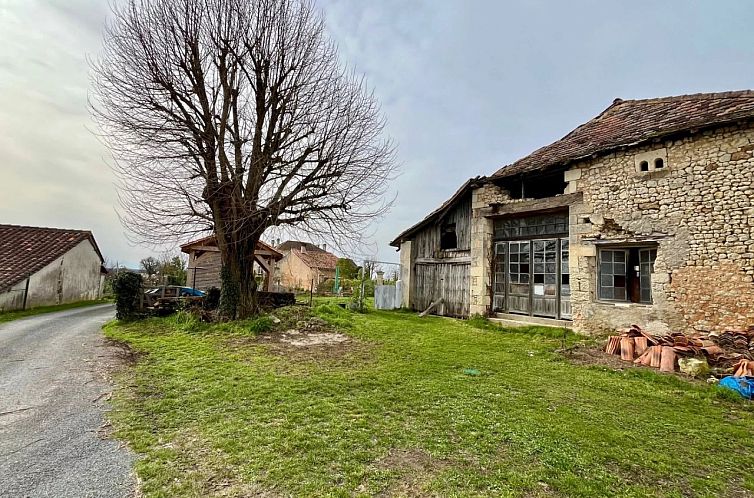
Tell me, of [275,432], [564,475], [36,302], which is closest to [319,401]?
[275,432]

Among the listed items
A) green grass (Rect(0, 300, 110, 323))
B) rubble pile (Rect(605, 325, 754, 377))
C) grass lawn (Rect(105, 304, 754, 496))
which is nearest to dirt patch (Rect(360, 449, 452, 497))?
grass lawn (Rect(105, 304, 754, 496))

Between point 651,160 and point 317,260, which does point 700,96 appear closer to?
point 651,160

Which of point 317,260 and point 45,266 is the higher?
point 317,260

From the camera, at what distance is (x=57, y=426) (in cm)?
354

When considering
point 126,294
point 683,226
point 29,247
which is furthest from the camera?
point 29,247

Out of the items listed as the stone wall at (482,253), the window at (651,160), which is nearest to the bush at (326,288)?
the stone wall at (482,253)

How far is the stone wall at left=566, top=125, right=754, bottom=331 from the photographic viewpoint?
687cm

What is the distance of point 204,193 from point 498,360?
871 cm

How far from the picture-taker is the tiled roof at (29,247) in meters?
12.8

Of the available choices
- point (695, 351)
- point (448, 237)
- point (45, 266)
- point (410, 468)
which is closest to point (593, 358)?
point (695, 351)

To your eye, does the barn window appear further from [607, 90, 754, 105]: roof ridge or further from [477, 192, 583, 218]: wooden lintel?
[607, 90, 754, 105]: roof ridge

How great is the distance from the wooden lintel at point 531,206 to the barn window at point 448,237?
1873mm

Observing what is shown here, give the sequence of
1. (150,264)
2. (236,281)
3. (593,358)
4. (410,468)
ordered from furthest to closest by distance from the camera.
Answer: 1. (150,264)
2. (236,281)
3. (593,358)
4. (410,468)

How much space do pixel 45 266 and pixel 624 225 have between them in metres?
19.2
